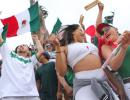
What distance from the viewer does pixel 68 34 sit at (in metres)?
5.56

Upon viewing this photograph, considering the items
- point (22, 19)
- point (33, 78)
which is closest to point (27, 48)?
point (33, 78)

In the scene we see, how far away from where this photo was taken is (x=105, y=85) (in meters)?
5.10

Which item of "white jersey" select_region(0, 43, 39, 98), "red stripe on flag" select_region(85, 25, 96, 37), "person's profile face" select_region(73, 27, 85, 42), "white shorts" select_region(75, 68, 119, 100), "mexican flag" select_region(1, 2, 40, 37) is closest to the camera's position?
"white shorts" select_region(75, 68, 119, 100)

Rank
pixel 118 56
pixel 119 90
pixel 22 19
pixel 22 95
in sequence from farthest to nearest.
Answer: pixel 22 19 → pixel 22 95 → pixel 119 90 → pixel 118 56

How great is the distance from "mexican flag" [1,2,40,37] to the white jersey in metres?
2.46

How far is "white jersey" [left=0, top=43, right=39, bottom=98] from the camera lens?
6.66 m

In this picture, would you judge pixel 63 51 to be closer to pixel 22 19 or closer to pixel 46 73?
pixel 46 73

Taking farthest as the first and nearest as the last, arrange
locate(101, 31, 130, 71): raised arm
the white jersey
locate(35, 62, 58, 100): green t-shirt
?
locate(35, 62, 58, 100): green t-shirt
the white jersey
locate(101, 31, 130, 71): raised arm

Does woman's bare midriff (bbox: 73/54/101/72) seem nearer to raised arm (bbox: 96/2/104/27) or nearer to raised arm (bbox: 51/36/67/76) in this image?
raised arm (bbox: 51/36/67/76)

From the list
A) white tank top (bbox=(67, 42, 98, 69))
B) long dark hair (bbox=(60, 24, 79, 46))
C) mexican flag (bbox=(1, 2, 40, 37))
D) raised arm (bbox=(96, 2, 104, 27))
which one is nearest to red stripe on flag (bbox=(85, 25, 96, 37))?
mexican flag (bbox=(1, 2, 40, 37))

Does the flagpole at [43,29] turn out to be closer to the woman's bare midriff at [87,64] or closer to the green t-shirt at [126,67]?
the woman's bare midriff at [87,64]

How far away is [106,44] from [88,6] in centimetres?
188

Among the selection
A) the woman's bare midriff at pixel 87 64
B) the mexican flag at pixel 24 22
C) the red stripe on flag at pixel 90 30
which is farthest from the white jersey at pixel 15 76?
the red stripe on flag at pixel 90 30

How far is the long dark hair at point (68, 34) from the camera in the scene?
5520 millimetres
